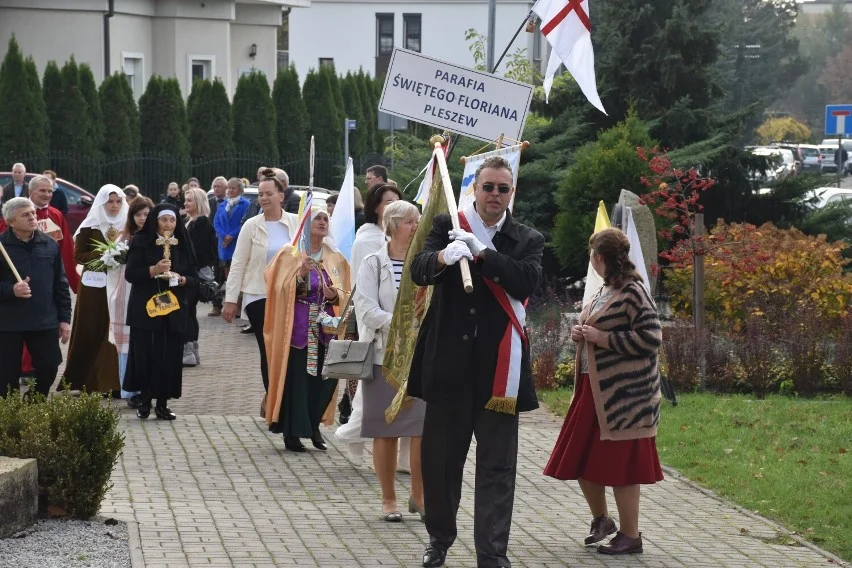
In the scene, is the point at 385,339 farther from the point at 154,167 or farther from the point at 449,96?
the point at 154,167

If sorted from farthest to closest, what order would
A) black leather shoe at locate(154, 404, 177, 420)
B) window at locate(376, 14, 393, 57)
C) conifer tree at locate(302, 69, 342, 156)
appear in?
window at locate(376, 14, 393, 57), conifer tree at locate(302, 69, 342, 156), black leather shoe at locate(154, 404, 177, 420)

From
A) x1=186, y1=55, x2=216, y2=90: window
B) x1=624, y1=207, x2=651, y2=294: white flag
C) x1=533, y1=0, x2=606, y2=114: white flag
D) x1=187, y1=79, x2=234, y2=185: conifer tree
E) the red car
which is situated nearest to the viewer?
x1=624, y1=207, x2=651, y2=294: white flag

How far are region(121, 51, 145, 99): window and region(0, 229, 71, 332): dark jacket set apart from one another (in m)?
31.7

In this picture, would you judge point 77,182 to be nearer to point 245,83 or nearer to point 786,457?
point 245,83

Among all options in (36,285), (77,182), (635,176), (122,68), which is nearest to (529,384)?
(36,285)

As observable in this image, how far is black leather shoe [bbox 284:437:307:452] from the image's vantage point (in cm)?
1041

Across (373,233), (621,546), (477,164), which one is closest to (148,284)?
(373,233)

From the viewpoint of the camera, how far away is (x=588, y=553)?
7.53m

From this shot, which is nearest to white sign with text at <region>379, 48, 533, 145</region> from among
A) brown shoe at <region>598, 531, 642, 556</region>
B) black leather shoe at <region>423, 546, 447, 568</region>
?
brown shoe at <region>598, 531, 642, 556</region>

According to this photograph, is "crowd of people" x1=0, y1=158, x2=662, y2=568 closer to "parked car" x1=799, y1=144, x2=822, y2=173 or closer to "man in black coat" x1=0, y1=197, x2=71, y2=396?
"man in black coat" x1=0, y1=197, x2=71, y2=396

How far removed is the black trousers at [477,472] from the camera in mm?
6789

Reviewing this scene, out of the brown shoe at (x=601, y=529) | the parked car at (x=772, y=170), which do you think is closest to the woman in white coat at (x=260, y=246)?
the brown shoe at (x=601, y=529)

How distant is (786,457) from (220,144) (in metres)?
30.0

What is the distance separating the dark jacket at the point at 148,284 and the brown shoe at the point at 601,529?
494 centimetres
